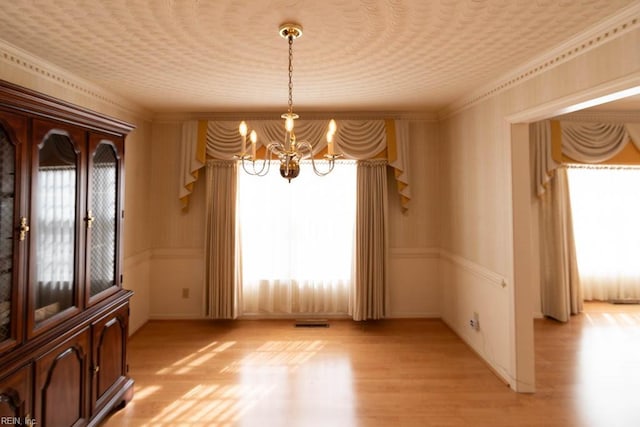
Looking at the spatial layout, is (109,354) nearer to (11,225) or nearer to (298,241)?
(11,225)

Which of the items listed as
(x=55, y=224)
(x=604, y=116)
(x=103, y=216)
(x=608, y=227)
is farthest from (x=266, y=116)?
(x=608, y=227)

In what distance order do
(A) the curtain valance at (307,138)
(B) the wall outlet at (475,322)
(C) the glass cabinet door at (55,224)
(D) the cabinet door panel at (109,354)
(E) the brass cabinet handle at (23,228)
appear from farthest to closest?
(A) the curtain valance at (307,138) → (B) the wall outlet at (475,322) → (D) the cabinet door panel at (109,354) → (C) the glass cabinet door at (55,224) → (E) the brass cabinet handle at (23,228)

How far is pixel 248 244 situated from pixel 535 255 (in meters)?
3.48

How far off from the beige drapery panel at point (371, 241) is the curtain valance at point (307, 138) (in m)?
0.18

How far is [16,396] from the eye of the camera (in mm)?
1520

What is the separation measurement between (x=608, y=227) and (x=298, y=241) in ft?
13.8

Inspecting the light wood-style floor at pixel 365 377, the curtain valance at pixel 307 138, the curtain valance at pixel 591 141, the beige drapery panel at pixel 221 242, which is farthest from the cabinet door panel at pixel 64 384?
the curtain valance at pixel 591 141

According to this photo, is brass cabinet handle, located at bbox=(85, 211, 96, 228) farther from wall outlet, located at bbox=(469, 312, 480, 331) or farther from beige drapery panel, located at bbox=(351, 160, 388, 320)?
wall outlet, located at bbox=(469, 312, 480, 331)

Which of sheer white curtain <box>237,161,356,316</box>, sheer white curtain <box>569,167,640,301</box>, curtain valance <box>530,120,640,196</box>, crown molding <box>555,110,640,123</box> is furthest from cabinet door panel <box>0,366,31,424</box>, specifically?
sheer white curtain <box>569,167,640,301</box>

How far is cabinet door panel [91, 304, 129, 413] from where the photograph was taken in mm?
2068

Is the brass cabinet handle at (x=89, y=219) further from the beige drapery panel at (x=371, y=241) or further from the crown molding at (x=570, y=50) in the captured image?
the crown molding at (x=570, y=50)

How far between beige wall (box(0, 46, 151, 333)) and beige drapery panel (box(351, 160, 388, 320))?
251 centimetres

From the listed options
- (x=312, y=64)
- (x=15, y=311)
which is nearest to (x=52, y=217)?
(x=15, y=311)

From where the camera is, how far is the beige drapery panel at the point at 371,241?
3.95 meters
